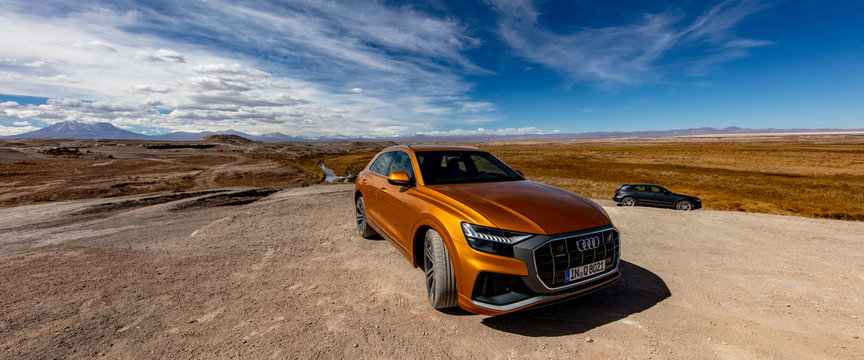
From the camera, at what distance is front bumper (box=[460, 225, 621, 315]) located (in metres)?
2.75

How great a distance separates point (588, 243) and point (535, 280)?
2.15 feet

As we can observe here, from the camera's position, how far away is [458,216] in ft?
10.0

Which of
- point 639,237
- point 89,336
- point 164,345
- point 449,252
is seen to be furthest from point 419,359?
point 639,237

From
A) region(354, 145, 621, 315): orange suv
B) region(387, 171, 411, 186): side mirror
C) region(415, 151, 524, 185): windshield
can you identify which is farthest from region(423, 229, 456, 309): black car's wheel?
region(415, 151, 524, 185): windshield

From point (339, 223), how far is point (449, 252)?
499 cm

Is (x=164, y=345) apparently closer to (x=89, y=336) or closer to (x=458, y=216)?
(x=89, y=336)

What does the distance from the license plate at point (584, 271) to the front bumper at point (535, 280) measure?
30 millimetres

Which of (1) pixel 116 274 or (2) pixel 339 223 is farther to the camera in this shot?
(2) pixel 339 223

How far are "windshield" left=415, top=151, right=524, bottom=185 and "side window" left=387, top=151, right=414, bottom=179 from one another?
0.15 metres

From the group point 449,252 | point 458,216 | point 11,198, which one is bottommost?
point 11,198

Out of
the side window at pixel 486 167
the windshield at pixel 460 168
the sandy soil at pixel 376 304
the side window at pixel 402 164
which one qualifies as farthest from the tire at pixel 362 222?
the side window at pixel 486 167

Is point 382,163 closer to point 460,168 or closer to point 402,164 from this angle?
point 402,164

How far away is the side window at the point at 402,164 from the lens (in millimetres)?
4398

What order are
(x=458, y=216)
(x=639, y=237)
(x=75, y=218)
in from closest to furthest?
(x=458, y=216), (x=639, y=237), (x=75, y=218)
